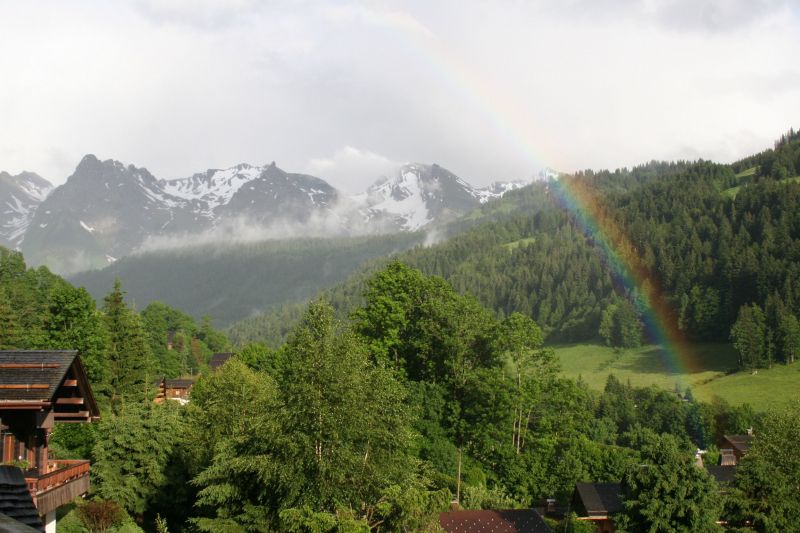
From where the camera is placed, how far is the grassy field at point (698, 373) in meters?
124

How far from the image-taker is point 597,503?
5994cm

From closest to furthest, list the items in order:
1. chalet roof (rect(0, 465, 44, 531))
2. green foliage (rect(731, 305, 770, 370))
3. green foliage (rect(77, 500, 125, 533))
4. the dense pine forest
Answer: chalet roof (rect(0, 465, 44, 531)) → the dense pine forest → green foliage (rect(77, 500, 125, 533)) → green foliage (rect(731, 305, 770, 370))

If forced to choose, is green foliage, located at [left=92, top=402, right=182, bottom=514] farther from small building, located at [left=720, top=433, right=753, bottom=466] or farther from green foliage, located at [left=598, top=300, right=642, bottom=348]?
green foliage, located at [left=598, top=300, right=642, bottom=348]

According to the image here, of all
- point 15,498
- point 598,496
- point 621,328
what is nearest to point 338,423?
point 15,498

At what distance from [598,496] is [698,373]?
9446cm

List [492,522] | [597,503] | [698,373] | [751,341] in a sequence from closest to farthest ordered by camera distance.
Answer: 1. [492,522]
2. [597,503]
3. [751,341]
4. [698,373]

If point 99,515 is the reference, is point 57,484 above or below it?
above

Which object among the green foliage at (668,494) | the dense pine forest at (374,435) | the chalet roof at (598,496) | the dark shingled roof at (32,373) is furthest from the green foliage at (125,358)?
the green foliage at (668,494)

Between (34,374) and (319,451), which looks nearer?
(34,374)

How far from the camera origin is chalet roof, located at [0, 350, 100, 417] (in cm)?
2480

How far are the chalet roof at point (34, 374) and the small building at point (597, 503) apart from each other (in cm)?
4268

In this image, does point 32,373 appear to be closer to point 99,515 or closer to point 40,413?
point 40,413

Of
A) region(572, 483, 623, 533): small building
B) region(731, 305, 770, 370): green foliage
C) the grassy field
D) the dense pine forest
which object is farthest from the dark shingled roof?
region(731, 305, 770, 370): green foliage

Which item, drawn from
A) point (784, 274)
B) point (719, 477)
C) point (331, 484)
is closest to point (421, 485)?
point (331, 484)
